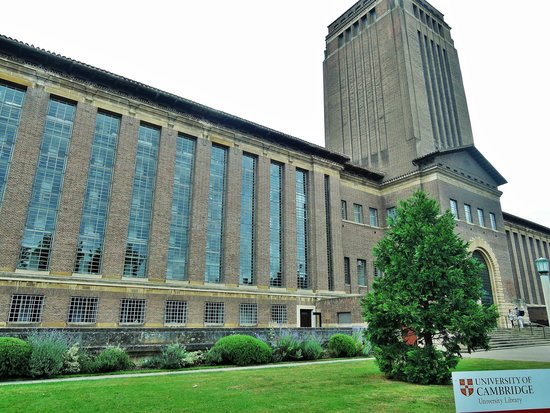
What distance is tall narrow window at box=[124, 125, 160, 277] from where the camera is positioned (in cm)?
2659

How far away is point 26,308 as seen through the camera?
2191 cm

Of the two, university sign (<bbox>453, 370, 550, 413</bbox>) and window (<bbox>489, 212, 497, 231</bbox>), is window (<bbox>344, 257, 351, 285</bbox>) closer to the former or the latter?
window (<bbox>489, 212, 497, 231</bbox>)

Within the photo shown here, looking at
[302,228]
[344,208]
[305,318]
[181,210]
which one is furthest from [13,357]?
[344,208]

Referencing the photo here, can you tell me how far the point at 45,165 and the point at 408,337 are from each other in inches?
926

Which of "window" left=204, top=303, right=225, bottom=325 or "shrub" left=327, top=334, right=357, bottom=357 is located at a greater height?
"window" left=204, top=303, right=225, bottom=325

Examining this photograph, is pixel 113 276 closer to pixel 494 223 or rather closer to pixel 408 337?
pixel 408 337

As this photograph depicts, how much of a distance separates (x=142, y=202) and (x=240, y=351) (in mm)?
15190

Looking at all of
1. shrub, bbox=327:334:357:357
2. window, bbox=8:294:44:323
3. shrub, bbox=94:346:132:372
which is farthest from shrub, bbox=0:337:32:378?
shrub, bbox=327:334:357:357

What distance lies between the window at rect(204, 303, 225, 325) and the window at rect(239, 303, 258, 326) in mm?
1553

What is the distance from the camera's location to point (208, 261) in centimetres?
2983

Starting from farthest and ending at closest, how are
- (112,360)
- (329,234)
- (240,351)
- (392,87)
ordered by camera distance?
(392,87)
(329,234)
(240,351)
(112,360)

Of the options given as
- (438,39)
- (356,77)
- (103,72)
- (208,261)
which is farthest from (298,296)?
(438,39)

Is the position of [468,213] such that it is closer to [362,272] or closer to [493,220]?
[493,220]

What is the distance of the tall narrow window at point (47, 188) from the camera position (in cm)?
2328
